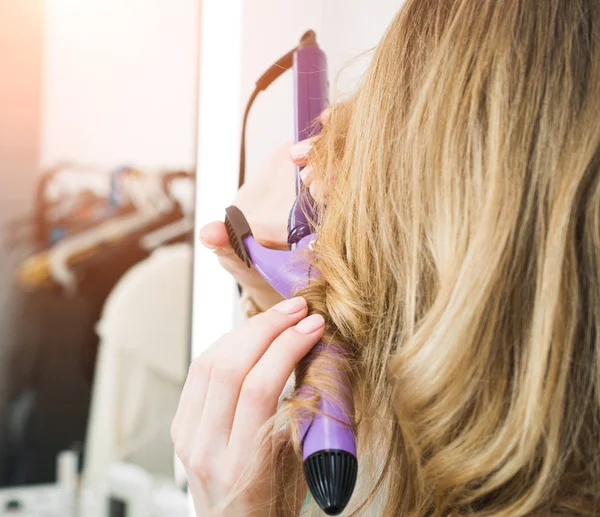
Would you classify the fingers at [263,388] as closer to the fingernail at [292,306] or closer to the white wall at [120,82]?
the fingernail at [292,306]

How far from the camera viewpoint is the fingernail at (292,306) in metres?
0.49

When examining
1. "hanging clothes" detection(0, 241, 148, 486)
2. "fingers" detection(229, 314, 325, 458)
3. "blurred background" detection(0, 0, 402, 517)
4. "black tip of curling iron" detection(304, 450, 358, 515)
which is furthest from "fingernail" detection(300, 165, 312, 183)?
"hanging clothes" detection(0, 241, 148, 486)

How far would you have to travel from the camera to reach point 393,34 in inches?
21.0

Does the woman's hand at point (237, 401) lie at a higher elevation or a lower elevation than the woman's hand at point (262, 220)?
lower

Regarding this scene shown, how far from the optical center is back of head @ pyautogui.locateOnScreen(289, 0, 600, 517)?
0.41 meters

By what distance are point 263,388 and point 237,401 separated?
0.03 m

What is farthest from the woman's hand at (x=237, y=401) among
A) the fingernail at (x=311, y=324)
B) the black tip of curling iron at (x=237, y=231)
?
the black tip of curling iron at (x=237, y=231)

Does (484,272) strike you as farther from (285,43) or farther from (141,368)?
(141,368)

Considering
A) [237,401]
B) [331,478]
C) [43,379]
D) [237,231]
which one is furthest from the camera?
[43,379]

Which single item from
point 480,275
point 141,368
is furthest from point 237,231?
point 141,368

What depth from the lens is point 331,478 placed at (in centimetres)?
37

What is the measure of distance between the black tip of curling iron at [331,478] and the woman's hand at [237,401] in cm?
9

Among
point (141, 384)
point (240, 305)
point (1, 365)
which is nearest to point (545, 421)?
point (240, 305)

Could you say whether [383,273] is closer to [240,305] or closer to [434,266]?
[434,266]
